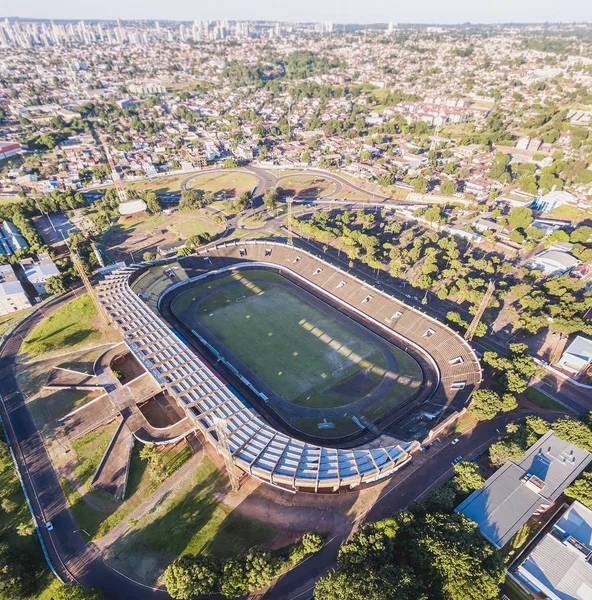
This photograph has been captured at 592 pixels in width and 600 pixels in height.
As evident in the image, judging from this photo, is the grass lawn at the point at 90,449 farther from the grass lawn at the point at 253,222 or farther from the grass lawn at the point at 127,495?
→ the grass lawn at the point at 253,222

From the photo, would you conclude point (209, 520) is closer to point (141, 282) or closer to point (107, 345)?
point (107, 345)

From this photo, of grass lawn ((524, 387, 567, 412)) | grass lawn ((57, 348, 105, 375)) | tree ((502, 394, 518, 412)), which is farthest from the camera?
grass lawn ((57, 348, 105, 375))

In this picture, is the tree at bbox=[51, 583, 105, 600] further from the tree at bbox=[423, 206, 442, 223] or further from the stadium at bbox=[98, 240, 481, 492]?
the tree at bbox=[423, 206, 442, 223]

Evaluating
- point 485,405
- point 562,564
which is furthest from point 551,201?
point 562,564

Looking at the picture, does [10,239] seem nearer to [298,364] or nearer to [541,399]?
[298,364]

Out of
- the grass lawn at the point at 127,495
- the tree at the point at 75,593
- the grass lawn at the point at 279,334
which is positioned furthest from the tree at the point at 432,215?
the tree at the point at 75,593

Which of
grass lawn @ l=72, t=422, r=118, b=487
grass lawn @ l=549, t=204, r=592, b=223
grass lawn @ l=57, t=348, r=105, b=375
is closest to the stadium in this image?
grass lawn @ l=57, t=348, r=105, b=375

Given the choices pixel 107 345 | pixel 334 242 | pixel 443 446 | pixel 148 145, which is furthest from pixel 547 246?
pixel 148 145
